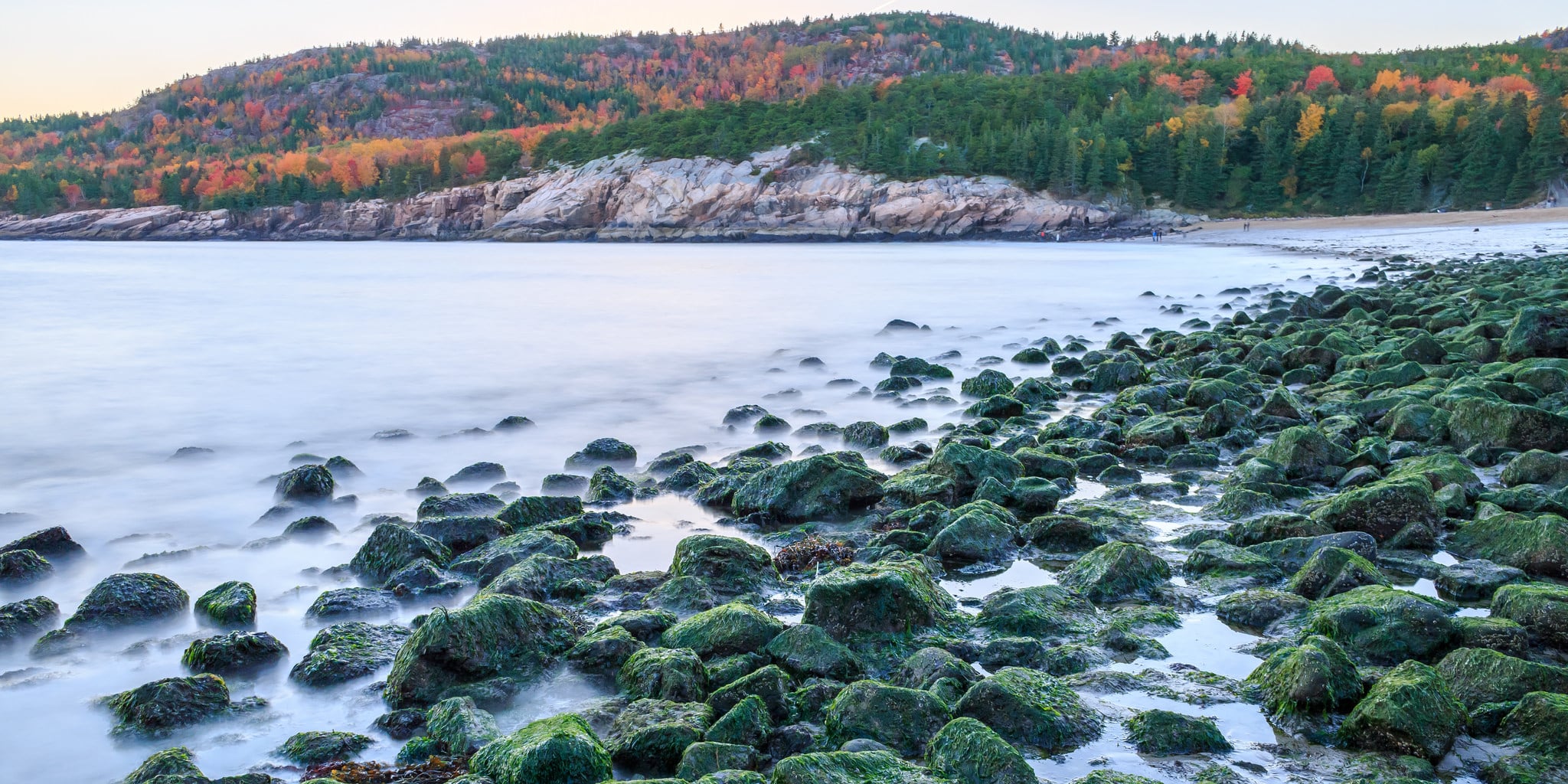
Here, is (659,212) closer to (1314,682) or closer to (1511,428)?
(1511,428)

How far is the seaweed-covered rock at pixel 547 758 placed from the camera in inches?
118

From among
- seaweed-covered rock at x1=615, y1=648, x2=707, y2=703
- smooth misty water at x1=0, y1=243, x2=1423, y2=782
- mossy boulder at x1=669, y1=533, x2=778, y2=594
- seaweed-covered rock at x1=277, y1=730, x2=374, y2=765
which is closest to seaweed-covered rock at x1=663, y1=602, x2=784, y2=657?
seaweed-covered rock at x1=615, y1=648, x2=707, y2=703

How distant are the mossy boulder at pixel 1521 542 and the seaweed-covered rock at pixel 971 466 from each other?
242 centimetres

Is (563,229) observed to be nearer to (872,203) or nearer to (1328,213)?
(872,203)

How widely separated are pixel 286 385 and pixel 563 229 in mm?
87290

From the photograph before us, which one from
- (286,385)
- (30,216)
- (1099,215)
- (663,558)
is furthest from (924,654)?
(30,216)

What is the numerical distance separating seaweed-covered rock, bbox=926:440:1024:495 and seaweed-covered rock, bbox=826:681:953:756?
2994 millimetres

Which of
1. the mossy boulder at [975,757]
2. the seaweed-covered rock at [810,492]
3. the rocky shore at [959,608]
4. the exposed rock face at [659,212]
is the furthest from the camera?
the exposed rock face at [659,212]

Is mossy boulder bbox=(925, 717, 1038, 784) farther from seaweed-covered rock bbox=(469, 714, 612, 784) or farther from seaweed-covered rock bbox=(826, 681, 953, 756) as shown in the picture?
seaweed-covered rock bbox=(469, 714, 612, 784)

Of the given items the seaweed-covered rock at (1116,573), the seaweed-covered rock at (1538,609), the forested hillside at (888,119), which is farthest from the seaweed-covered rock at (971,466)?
the forested hillside at (888,119)

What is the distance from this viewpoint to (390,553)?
529 cm

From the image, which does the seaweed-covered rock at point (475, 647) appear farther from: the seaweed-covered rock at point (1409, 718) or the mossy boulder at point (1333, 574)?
the mossy boulder at point (1333, 574)

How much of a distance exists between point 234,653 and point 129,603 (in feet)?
3.15

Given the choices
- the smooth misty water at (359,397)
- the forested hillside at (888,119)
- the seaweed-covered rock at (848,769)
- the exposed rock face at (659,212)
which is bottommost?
the smooth misty water at (359,397)
